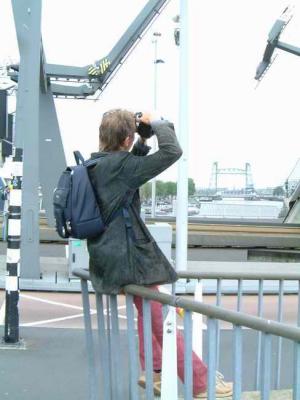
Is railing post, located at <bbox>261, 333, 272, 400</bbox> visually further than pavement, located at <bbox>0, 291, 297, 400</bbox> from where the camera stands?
No

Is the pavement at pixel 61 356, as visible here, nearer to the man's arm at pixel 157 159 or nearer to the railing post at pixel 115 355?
the railing post at pixel 115 355

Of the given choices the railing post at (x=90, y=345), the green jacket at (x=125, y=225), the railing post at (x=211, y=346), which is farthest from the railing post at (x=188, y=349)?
the railing post at (x=90, y=345)

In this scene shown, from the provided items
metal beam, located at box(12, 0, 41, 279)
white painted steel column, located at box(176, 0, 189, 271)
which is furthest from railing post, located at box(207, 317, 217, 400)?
white painted steel column, located at box(176, 0, 189, 271)

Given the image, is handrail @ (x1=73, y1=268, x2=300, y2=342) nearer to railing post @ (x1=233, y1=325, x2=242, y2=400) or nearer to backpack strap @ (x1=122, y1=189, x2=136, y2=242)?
railing post @ (x1=233, y1=325, x2=242, y2=400)

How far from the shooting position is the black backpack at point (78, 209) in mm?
3025

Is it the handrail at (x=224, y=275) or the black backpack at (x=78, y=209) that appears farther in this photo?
the handrail at (x=224, y=275)

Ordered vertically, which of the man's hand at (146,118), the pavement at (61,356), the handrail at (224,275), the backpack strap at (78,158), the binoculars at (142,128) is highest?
the man's hand at (146,118)

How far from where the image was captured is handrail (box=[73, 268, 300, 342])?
81.0 inches

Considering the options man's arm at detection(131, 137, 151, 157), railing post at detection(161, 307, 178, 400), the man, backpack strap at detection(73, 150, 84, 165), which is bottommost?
railing post at detection(161, 307, 178, 400)

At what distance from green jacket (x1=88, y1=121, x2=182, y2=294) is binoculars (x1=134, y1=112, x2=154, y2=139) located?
0.49ft

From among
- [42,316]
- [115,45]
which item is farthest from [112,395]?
[115,45]

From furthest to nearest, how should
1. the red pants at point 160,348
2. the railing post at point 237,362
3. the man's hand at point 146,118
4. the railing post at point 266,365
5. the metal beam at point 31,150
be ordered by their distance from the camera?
the metal beam at point 31,150
the man's hand at point 146,118
the red pants at point 160,348
the railing post at point 237,362
the railing post at point 266,365

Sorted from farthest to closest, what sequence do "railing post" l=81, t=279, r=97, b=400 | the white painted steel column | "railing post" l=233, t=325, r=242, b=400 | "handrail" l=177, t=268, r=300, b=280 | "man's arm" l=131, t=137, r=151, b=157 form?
1. the white painted steel column
2. "handrail" l=177, t=268, r=300, b=280
3. "railing post" l=81, t=279, r=97, b=400
4. "man's arm" l=131, t=137, r=151, b=157
5. "railing post" l=233, t=325, r=242, b=400

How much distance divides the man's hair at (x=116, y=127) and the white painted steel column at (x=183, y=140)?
8000 millimetres
